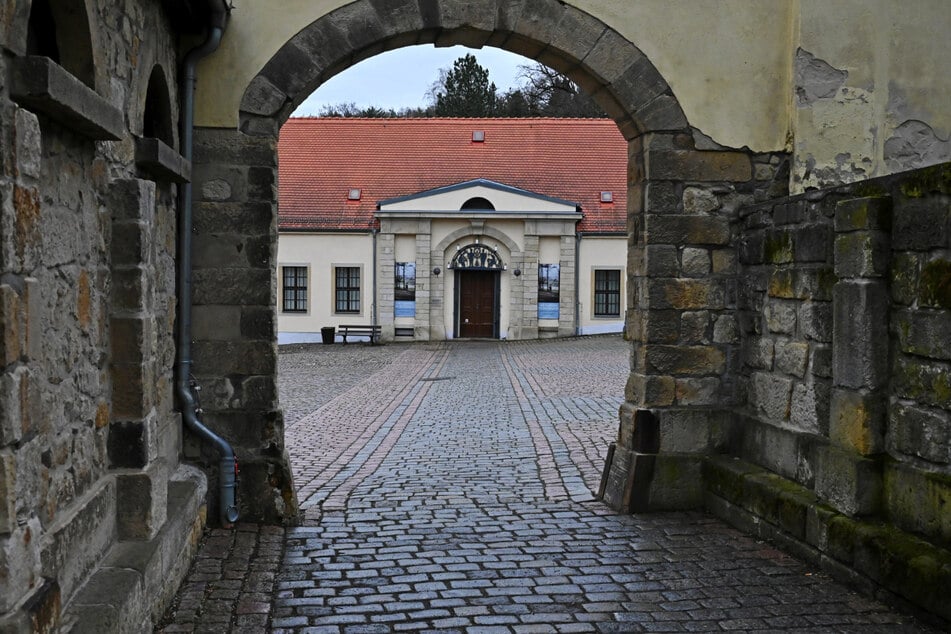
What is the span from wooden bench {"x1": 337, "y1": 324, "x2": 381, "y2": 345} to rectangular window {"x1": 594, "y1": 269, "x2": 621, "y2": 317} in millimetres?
7141

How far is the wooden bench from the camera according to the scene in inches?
1234

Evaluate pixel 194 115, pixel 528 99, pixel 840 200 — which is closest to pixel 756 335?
pixel 840 200

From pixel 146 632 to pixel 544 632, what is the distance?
1.83 metres

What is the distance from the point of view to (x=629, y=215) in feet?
25.3

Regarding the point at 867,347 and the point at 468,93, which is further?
the point at 468,93

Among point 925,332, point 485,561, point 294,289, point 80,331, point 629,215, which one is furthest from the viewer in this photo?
point 294,289

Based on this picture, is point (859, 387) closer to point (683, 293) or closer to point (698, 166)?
point (683, 293)

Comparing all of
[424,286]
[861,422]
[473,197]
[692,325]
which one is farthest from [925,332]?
[424,286]

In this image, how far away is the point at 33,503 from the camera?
334cm

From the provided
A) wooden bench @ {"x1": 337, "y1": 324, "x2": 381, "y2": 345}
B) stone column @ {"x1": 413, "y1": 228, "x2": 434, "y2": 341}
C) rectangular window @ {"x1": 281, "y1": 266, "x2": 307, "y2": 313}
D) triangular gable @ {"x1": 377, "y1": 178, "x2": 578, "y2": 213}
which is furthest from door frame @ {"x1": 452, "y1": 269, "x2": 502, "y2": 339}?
rectangular window @ {"x1": 281, "y1": 266, "x2": 307, "y2": 313}

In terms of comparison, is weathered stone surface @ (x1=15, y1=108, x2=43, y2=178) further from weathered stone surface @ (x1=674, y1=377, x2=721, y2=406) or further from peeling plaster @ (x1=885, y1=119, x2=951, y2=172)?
peeling plaster @ (x1=885, y1=119, x2=951, y2=172)

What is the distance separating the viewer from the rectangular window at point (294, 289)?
3303 centimetres

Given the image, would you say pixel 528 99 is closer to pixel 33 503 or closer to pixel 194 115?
pixel 194 115

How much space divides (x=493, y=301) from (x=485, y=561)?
26743mm
